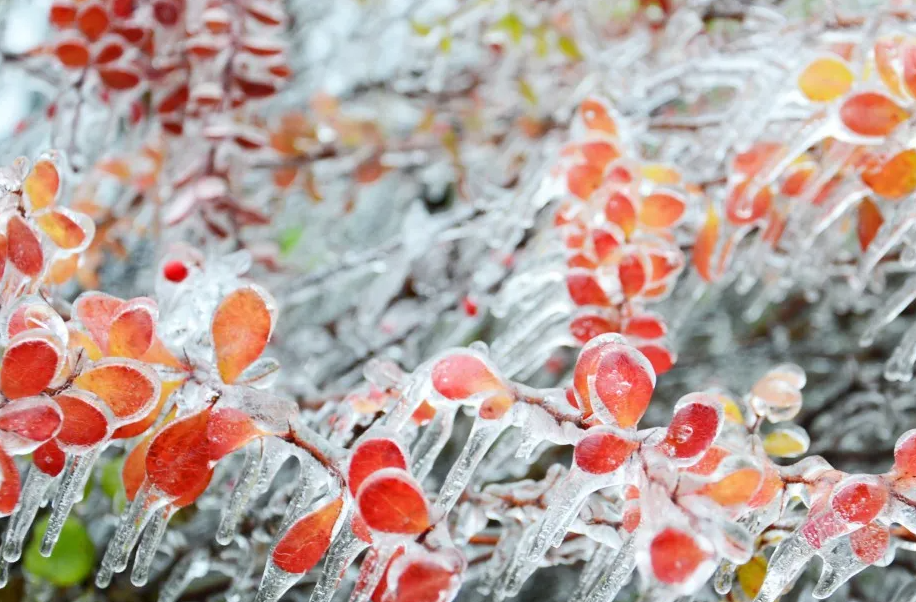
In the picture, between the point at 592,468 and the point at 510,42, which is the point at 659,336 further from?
the point at 510,42

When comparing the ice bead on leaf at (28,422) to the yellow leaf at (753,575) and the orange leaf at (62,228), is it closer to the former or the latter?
the orange leaf at (62,228)

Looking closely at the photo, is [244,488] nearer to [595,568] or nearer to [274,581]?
[274,581]

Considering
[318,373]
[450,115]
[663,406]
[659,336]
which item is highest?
[659,336]

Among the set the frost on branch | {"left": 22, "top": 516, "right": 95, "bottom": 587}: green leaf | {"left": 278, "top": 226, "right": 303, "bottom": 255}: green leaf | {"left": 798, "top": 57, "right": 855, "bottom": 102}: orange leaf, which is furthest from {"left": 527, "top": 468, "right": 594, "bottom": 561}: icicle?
{"left": 278, "top": 226, "right": 303, "bottom": 255}: green leaf

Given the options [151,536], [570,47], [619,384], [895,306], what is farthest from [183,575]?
[570,47]

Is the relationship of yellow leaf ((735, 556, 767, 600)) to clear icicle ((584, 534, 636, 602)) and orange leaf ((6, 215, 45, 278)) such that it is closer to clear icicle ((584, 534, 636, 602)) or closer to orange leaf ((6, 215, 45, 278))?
clear icicle ((584, 534, 636, 602))

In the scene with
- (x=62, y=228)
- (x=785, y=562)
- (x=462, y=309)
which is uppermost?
(x=62, y=228)

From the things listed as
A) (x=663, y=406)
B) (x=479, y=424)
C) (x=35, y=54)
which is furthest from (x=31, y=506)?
(x=663, y=406)
